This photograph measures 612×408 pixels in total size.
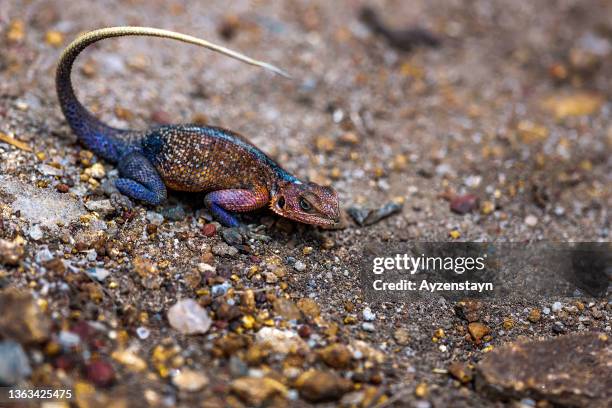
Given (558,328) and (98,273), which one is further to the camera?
(558,328)

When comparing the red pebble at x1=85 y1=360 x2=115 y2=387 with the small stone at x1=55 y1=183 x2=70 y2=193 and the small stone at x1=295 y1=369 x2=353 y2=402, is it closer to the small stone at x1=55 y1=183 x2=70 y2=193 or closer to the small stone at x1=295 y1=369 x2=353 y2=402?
the small stone at x1=295 y1=369 x2=353 y2=402

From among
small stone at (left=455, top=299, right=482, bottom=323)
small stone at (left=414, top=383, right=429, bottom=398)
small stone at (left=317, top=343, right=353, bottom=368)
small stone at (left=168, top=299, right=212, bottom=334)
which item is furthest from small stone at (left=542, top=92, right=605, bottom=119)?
small stone at (left=168, top=299, right=212, bottom=334)

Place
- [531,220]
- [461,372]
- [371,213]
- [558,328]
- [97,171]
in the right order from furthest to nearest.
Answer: [531,220] → [371,213] → [97,171] → [558,328] → [461,372]

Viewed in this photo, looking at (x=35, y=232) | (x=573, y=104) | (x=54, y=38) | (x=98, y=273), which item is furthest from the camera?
(x=573, y=104)

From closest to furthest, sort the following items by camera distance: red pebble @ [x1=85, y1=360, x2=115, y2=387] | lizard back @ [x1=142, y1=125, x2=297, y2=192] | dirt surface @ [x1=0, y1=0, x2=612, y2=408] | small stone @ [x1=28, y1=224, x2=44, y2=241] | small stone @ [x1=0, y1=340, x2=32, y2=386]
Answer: small stone @ [x1=0, y1=340, x2=32, y2=386] → red pebble @ [x1=85, y1=360, x2=115, y2=387] → dirt surface @ [x1=0, y1=0, x2=612, y2=408] → small stone @ [x1=28, y1=224, x2=44, y2=241] → lizard back @ [x1=142, y1=125, x2=297, y2=192]

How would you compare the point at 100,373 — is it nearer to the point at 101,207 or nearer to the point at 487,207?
the point at 101,207

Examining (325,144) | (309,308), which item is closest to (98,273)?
(309,308)

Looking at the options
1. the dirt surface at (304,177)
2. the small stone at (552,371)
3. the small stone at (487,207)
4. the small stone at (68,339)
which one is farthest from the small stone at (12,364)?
the small stone at (487,207)

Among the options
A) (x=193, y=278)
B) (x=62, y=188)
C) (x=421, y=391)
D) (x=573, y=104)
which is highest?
(x=573, y=104)
